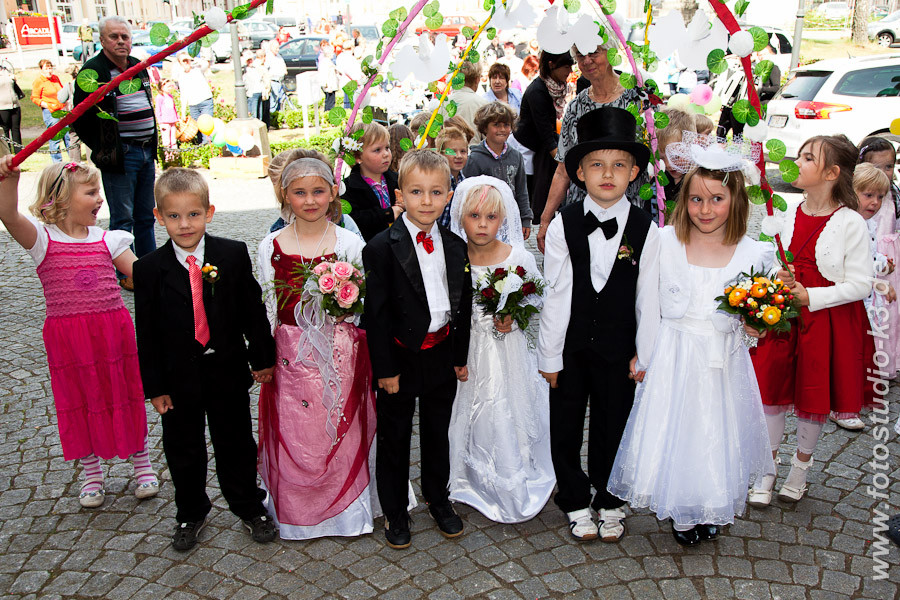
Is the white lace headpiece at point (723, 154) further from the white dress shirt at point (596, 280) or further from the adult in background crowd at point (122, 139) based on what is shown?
the adult in background crowd at point (122, 139)

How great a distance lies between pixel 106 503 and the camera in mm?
3918

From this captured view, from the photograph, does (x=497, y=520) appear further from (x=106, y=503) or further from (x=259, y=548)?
(x=106, y=503)

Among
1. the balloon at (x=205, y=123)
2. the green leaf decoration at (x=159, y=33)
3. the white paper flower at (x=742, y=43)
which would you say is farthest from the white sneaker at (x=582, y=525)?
the balloon at (x=205, y=123)

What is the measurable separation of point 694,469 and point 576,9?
2233 millimetres

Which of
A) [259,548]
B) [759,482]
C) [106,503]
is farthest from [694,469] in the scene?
[106,503]

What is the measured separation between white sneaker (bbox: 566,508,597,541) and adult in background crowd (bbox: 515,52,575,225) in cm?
370

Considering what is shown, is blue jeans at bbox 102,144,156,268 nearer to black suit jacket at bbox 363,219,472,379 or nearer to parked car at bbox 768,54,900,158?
black suit jacket at bbox 363,219,472,379

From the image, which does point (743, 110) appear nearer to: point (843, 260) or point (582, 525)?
point (843, 260)

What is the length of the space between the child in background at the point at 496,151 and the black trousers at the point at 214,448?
9.47 feet

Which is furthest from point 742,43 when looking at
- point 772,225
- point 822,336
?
point 822,336

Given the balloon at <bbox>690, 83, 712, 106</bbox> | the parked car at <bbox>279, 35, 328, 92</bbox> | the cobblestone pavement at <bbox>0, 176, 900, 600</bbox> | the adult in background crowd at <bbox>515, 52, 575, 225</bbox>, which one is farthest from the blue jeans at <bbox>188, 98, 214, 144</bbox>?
the cobblestone pavement at <bbox>0, 176, 900, 600</bbox>

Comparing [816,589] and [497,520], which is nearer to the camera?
[816,589]

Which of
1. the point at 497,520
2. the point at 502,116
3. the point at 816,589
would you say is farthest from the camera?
the point at 502,116

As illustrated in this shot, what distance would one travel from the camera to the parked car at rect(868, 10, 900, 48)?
28453 millimetres
